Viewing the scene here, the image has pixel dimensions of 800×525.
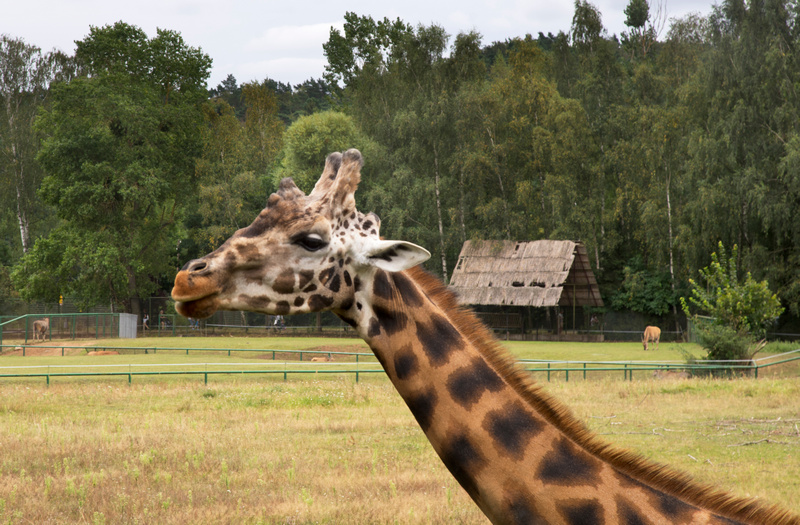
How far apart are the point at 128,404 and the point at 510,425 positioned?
15952 mm

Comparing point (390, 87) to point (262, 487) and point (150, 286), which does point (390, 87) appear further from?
point (262, 487)

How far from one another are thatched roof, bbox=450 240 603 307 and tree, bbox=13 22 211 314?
876 inches

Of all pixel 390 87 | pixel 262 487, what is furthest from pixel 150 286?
pixel 262 487

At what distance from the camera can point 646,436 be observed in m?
13.0

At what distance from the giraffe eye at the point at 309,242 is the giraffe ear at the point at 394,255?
22 cm

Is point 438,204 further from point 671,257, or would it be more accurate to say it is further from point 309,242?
point 309,242

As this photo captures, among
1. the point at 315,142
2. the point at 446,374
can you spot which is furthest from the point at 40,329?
the point at 446,374

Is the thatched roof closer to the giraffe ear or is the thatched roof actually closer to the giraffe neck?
the giraffe neck

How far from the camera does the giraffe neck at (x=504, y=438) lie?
3.35m

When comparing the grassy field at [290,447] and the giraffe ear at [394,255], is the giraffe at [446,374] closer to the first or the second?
the giraffe ear at [394,255]

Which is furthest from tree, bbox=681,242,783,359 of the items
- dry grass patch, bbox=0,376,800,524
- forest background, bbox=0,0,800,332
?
forest background, bbox=0,0,800,332

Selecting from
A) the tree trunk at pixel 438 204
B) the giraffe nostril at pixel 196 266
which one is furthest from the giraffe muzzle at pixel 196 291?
the tree trunk at pixel 438 204

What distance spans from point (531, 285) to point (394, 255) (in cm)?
4467

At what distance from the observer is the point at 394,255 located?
3.37 metres
